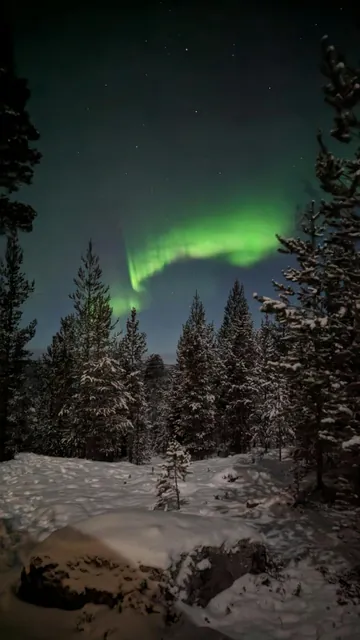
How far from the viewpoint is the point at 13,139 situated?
8.34 m

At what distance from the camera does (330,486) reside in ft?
47.5

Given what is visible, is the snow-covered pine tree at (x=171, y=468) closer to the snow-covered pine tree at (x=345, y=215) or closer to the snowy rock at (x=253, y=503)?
the snowy rock at (x=253, y=503)

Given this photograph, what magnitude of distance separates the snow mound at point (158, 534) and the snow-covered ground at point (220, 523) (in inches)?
0.8

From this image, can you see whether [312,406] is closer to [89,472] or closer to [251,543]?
[251,543]

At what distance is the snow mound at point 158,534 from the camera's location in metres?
6.48

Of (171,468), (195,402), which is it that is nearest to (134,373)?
(195,402)

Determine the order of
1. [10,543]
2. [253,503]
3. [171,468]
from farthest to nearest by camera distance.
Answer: [253,503], [171,468], [10,543]

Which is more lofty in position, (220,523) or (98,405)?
(98,405)

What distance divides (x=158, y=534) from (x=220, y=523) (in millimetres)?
1849

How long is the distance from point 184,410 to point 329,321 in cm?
2238

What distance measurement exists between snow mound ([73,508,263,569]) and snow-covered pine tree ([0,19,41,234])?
7288mm

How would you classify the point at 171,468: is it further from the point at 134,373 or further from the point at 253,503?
the point at 134,373

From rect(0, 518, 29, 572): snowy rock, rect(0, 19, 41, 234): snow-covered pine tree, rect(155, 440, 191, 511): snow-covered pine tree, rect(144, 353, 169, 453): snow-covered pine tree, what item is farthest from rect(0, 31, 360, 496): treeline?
rect(144, 353, 169, 453): snow-covered pine tree

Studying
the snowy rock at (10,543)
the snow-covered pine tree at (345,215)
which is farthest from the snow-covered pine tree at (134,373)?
the snow-covered pine tree at (345,215)
